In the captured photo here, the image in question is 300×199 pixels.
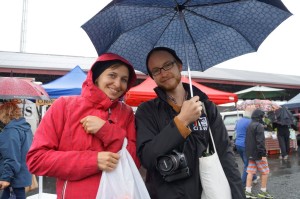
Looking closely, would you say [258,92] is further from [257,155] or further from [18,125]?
[18,125]

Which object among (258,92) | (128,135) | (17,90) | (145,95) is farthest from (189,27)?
(258,92)

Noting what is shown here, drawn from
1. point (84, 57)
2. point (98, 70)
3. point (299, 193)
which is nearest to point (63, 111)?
point (98, 70)

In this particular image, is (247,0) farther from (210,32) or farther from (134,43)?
(134,43)

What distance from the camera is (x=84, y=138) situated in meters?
1.65

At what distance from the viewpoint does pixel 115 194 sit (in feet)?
5.11

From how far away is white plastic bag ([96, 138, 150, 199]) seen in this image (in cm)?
155

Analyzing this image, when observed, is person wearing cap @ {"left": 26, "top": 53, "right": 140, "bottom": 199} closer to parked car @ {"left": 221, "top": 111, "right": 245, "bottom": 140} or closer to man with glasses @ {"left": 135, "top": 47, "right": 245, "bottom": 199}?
man with glasses @ {"left": 135, "top": 47, "right": 245, "bottom": 199}

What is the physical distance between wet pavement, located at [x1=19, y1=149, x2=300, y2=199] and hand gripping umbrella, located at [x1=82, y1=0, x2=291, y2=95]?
16.7 feet

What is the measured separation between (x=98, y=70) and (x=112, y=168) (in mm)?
703

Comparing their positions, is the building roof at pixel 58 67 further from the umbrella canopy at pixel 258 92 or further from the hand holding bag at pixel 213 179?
the hand holding bag at pixel 213 179

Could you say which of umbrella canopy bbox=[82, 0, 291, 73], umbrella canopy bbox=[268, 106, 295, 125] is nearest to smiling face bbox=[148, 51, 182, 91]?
umbrella canopy bbox=[82, 0, 291, 73]

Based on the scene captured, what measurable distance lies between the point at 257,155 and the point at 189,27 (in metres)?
4.53

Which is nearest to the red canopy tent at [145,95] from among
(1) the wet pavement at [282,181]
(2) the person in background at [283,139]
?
(1) the wet pavement at [282,181]

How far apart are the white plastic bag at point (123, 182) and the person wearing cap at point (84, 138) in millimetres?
46
